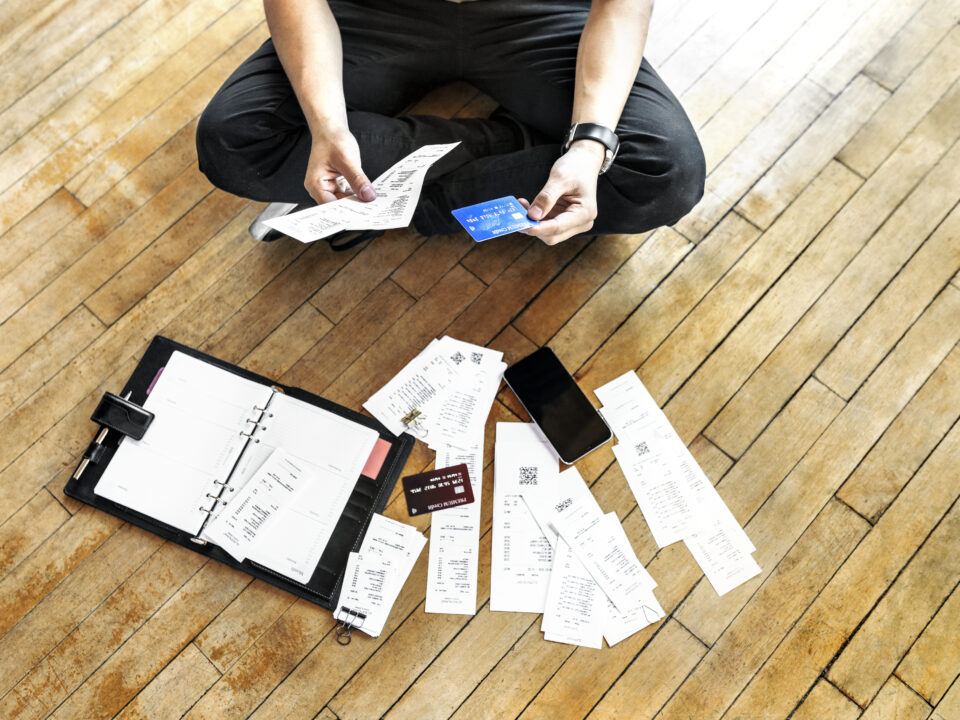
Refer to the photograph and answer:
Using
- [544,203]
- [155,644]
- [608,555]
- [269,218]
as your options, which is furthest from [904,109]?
[155,644]

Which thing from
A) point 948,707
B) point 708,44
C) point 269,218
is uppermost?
point 269,218

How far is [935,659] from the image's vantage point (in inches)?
80.0

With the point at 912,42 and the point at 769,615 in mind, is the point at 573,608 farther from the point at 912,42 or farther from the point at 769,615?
the point at 912,42

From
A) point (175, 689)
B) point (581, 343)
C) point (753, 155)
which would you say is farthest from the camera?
point (753, 155)

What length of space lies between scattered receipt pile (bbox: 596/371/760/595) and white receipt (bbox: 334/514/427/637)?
0.67 metres

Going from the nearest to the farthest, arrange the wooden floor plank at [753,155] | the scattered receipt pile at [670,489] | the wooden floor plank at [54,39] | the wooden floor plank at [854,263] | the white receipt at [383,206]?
the white receipt at [383,206] < the scattered receipt pile at [670,489] < the wooden floor plank at [854,263] < the wooden floor plank at [753,155] < the wooden floor plank at [54,39]

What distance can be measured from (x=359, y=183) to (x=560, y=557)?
117 centimetres

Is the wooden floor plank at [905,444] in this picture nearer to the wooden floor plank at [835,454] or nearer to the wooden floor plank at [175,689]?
the wooden floor plank at [835,454]

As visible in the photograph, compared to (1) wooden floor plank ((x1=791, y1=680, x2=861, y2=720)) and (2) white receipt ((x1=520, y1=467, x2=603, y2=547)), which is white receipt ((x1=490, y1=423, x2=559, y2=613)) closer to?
(2) white receipt ((x1=520, y1=467, x2=603, y2=547))

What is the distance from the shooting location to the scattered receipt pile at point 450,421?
2.05 meters

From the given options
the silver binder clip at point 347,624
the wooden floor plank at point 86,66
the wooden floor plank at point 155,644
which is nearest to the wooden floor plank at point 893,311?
the silver binder clip at point 347,624

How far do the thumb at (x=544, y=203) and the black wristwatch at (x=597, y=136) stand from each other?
18 cm

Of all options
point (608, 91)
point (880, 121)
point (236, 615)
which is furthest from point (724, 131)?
point (236, 615)

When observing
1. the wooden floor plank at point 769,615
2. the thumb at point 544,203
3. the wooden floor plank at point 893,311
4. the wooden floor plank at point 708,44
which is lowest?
the wooden floor plank at point 769,615
